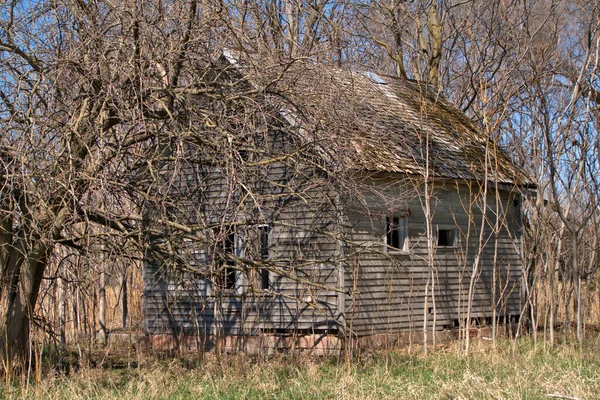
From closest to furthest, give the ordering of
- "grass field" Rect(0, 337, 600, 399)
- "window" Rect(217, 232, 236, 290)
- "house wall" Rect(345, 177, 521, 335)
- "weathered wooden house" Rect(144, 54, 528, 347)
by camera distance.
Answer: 1. "grass field" Rect(0, 337, 600, 399)
2. "window" Rect(217, 232, 236, 290)
3. "weathered wooden house" Rect(144, 54, 528, 347)
4. "house wall" Rect(345, 177, 521, 335)

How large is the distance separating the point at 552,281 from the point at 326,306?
400 centimetres

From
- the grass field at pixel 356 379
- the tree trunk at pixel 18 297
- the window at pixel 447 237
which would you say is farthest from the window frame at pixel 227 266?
the window at pixel 447 237

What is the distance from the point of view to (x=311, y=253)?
44.9 feet

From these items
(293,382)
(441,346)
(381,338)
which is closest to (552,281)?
(441,346)

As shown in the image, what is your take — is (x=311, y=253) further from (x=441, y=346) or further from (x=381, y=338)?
(x=441, y=346)

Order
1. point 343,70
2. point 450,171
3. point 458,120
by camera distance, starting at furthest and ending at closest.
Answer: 1. point 458,120
2. point 450,171
3. point 343,70

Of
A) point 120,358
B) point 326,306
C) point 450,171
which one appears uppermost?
point 450,171

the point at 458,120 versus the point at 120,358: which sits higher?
the point at 458,120

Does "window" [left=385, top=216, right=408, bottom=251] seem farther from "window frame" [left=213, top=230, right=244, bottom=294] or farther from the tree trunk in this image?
the tree trunk

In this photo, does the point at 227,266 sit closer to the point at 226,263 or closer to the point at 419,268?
the point at 226,263

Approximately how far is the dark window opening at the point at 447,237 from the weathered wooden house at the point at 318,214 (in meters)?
0.05

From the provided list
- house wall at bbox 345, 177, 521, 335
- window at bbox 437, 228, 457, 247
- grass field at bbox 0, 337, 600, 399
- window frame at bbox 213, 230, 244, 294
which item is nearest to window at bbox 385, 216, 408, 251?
house wall at bbox 345, 177, 521, 335

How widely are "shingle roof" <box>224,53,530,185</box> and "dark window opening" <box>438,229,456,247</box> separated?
1.34 m

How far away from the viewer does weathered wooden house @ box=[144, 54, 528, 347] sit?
9.38m
